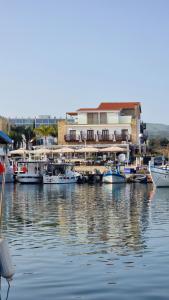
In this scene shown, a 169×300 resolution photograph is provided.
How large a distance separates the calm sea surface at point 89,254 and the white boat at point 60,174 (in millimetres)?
42867

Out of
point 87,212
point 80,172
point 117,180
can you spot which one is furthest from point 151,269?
point 80,172

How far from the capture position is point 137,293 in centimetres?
1655

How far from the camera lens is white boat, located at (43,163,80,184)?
8306cm

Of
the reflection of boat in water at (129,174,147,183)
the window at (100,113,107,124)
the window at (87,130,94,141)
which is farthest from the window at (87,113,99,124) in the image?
the reflection of boat in water at (129,174,147,183)

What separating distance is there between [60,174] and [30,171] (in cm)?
424

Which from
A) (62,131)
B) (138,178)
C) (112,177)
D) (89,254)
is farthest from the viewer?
(62,131)

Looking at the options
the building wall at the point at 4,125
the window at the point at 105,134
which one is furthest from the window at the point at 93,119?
the building wall at the point at 4,125

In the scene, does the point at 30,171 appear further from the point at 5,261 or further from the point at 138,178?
the point at 5,261

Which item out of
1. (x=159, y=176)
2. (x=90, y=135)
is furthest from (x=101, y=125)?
(x=159, y=176)

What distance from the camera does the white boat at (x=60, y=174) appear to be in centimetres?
8306

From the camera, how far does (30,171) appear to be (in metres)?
86.2

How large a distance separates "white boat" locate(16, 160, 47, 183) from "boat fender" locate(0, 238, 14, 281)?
6829 centimetres

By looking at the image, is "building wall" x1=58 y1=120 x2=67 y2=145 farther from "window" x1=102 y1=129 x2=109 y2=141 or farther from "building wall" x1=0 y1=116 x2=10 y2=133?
"building wall" x1=0 y1=116 x2=10 y2=133

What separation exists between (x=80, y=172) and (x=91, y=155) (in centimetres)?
1022
